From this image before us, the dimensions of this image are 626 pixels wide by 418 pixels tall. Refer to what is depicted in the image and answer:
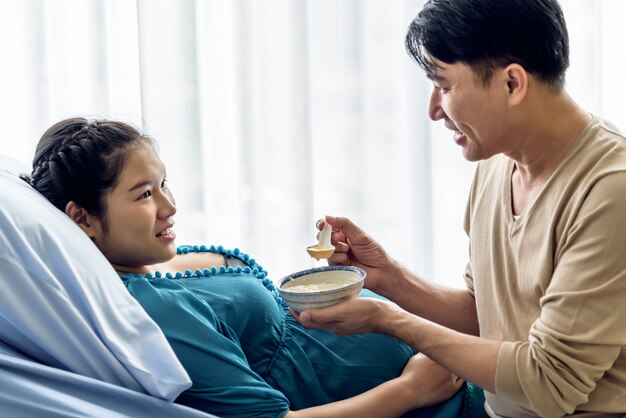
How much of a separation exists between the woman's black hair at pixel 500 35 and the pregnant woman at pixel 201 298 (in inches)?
24.1

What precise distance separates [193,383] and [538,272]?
2.12ft

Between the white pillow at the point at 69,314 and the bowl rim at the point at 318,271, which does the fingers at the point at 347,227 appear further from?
the white pillow at the point at 69,314

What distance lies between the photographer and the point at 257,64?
266 centimetres

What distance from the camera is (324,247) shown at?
171cm

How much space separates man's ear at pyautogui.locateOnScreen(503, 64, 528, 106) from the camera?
58.7 inches

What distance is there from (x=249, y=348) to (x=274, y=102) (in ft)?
3.88

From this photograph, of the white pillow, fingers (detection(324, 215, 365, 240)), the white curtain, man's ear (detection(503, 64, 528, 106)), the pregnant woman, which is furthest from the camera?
the white curtain

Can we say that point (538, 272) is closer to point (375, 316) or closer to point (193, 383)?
point (375, 316)

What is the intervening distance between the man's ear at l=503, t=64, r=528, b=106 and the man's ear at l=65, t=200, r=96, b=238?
2.75 ft

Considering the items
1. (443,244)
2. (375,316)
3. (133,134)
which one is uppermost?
(133,134)

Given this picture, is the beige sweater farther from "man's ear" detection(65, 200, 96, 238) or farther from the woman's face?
"man's ear" detection(65, 200, 96, 238)

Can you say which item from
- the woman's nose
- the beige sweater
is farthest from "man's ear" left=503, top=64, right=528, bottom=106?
the woman's nose

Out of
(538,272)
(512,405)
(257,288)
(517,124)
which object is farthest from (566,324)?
(257,288)

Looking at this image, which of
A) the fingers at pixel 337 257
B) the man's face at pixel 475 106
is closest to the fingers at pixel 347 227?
the fingers at pixel 337 257
